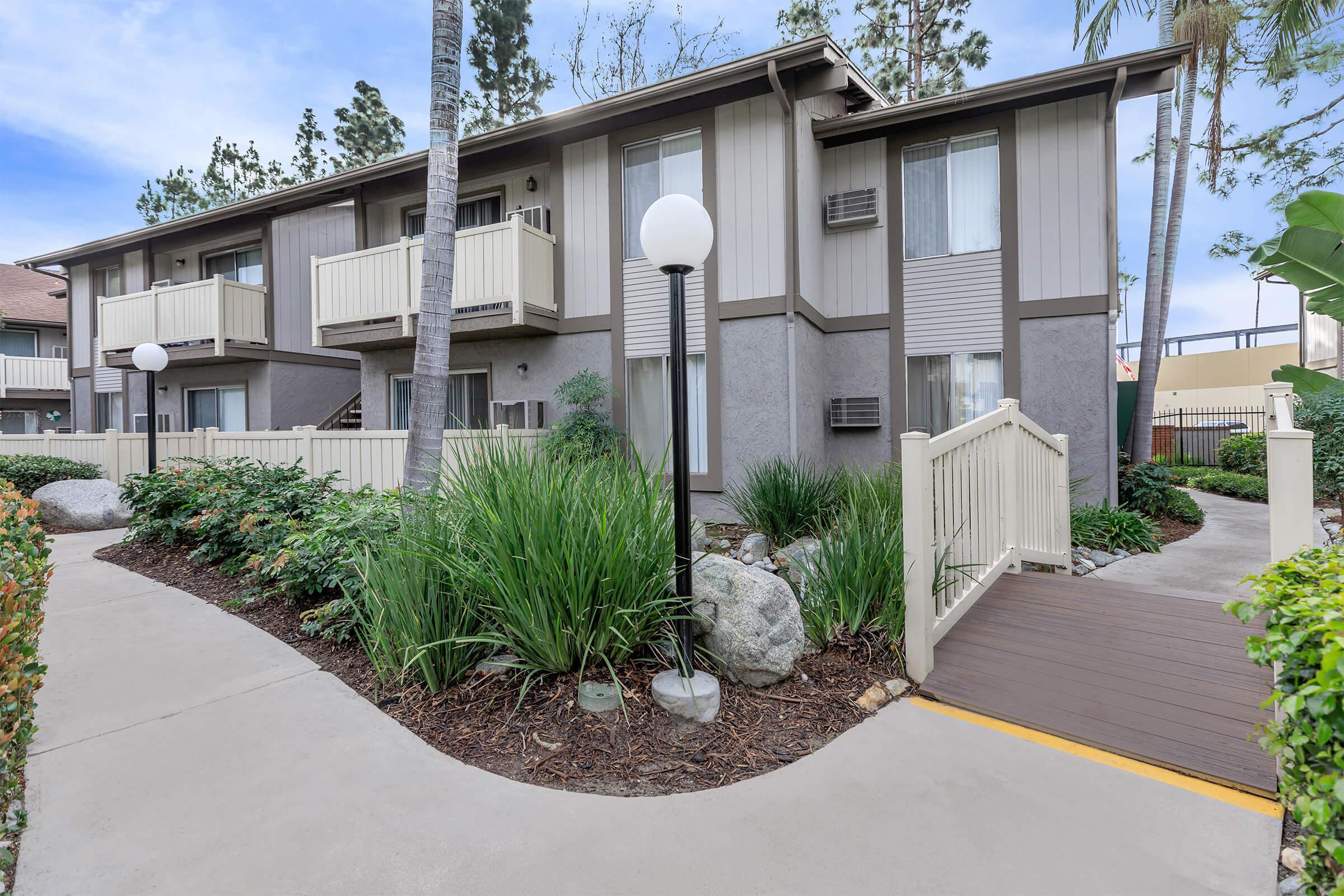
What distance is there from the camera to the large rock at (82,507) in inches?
336

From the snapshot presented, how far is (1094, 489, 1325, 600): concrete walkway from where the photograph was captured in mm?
6008

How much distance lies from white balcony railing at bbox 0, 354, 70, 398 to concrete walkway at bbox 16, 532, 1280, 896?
64.6 feet

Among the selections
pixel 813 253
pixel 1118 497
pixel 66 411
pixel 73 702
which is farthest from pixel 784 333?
pixel 66 411

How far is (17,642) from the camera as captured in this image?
2.14 meters

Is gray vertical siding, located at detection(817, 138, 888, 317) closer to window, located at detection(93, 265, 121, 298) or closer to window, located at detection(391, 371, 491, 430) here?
window, located at detection(391, 371, 491, 430)

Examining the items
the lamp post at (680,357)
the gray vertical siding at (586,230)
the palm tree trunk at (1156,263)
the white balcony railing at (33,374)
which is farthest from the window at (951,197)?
the white balcony railing at (33,374)

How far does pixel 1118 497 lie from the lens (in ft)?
30.1

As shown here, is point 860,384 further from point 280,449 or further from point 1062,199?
point 280,449

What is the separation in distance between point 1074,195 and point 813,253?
3233 mm

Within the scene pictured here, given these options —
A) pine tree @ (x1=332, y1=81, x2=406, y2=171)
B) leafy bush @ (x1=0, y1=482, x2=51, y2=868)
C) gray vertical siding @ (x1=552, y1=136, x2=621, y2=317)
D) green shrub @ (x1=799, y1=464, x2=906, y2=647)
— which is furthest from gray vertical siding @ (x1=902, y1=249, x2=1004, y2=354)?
pine tree @ (x1=332, y1=81, x2=406, y2=171)

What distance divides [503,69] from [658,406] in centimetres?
1440

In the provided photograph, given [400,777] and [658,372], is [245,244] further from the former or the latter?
[400,777]

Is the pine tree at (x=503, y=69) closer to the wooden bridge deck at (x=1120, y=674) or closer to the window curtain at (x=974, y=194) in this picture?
Result: the window curtain at (x=974, y=194)

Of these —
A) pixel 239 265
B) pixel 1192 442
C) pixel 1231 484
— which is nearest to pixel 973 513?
pixel 1231 484
